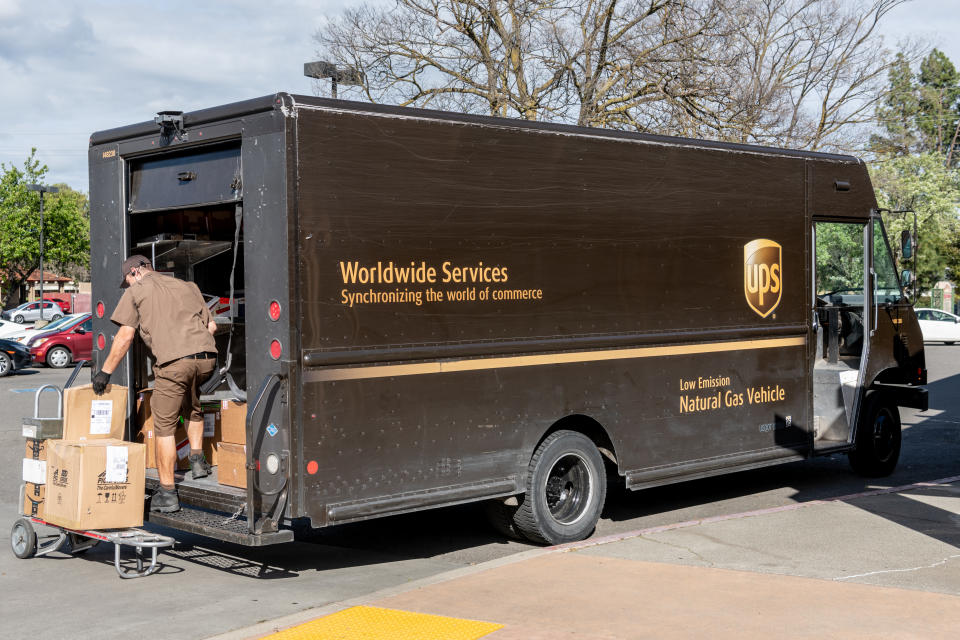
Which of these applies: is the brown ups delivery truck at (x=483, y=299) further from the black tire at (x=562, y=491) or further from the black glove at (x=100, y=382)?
the black glove at (x=100, y=382)

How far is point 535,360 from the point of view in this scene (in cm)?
755

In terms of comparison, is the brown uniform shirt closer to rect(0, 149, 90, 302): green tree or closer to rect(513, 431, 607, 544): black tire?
rect(513, 431, 607, 544): black tire

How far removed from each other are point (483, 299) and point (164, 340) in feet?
7.41

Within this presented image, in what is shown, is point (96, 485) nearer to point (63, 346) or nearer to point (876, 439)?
point (876, 439)

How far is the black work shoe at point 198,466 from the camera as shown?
760cm

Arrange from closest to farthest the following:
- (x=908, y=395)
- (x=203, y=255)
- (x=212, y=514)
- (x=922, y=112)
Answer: (x=212, y=514) < (x=203, y=255) < (x=908, y=395) < (x=922, y=112)

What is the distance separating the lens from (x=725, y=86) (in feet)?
72.9

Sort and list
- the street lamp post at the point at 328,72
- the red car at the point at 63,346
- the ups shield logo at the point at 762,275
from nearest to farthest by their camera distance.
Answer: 1. the ups shield logo at the point at 762,275
2. the street lamp post at the point at 328,72
3. the red car at the point at 63,346

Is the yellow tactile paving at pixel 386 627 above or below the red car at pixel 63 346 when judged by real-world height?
below

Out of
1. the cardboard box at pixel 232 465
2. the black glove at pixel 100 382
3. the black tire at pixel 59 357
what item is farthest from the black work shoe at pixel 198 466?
the black tire at pixel 59 357

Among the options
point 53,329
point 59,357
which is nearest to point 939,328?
point 59,357

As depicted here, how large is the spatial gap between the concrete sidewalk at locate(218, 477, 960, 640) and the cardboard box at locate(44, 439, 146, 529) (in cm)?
176

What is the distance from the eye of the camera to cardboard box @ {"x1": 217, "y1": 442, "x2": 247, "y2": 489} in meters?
7.05

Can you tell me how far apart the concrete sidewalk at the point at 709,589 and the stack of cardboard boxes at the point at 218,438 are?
4.72 ft
